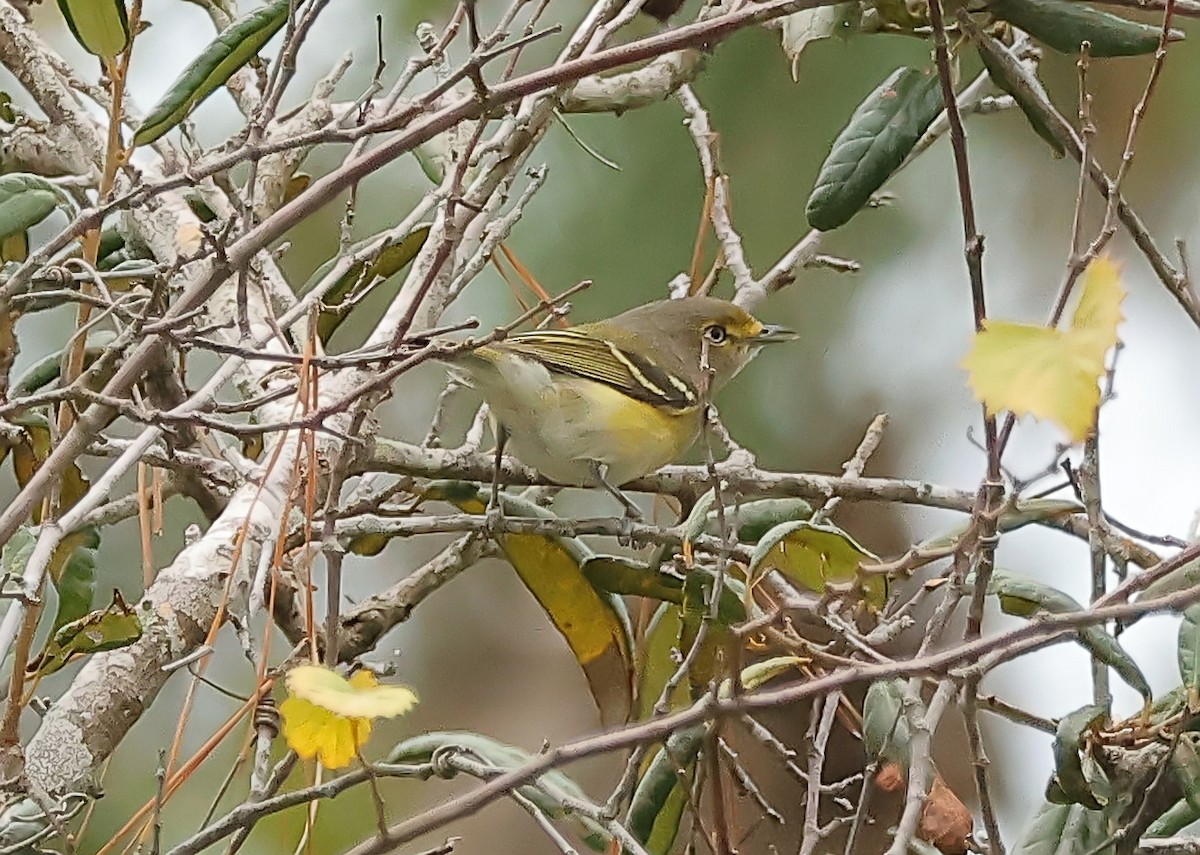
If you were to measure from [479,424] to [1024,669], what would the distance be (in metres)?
0.86

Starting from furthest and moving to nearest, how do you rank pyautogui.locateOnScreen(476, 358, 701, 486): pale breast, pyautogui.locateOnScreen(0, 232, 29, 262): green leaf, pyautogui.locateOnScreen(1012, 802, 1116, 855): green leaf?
1. pyautogui.locateOnScreen(476, 358, 701, 486): pale breast
2. pyautogui.locateOnScreen(0, 232, 29, 262): green leaf
3. pyautogui.locateOnScreen(1012, 802, 1116, 855): green leaf

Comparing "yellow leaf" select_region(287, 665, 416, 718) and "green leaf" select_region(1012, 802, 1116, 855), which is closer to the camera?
"yellow leaf" select_region(287, 665, 416, 718)

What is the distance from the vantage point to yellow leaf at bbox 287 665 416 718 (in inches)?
20.7

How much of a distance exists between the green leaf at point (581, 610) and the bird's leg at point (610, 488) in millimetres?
236

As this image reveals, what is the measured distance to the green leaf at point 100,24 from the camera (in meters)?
0.79

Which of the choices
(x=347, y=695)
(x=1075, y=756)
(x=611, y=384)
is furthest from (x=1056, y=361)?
(x=611, y=384)

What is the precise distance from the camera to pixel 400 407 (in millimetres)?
2205

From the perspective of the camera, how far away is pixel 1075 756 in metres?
0.80

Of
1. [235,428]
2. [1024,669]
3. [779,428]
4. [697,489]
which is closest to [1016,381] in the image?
[235,428]

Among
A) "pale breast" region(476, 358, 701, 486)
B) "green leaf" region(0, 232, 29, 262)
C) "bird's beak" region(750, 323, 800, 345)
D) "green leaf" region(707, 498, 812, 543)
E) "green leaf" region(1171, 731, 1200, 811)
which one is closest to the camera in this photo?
"green leaf" region(1171, 731, 1200, 811)

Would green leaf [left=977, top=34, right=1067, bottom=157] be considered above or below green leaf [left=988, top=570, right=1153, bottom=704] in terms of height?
above

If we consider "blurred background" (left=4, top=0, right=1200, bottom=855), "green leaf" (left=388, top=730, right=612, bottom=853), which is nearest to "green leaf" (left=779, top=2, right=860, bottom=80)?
"green leaf" (left=388, top=730, right=612, bottom=853)

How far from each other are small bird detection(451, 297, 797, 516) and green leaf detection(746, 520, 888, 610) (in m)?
0.30

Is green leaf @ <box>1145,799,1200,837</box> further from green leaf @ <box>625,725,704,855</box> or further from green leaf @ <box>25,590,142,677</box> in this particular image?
green leaf @ <box>25,590,142,677</box>
